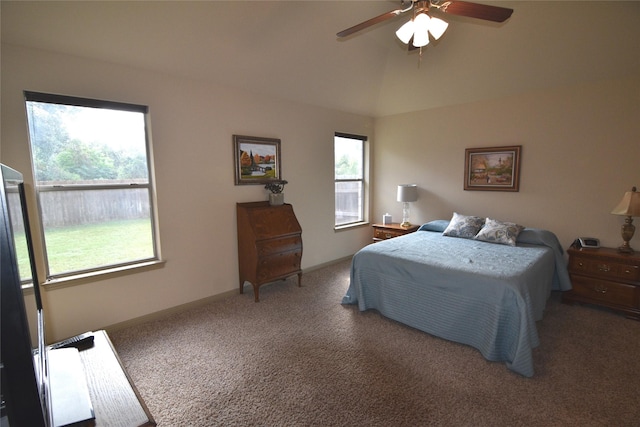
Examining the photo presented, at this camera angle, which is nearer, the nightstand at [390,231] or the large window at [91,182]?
the large window at [91,182]

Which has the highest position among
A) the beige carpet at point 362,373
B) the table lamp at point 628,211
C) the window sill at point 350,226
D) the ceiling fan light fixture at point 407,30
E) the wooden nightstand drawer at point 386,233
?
the ceiling fan light fixture at point 407,30

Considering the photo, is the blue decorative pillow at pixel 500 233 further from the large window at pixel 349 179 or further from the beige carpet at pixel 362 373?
the large window at pixel 349 179

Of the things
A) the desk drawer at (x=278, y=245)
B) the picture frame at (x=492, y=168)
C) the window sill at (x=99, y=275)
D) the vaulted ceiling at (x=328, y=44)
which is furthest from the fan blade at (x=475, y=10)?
the window sill at (x=99, y=275)

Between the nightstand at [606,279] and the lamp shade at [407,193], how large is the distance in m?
1.99

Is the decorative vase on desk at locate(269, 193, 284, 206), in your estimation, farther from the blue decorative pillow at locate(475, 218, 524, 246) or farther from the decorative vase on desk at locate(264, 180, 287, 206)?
the blue decorative pillow at locate(475, 218, 524, 246)

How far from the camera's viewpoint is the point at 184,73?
2.96 m

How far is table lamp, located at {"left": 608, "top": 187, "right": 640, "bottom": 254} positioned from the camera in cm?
291

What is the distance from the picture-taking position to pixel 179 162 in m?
3.05

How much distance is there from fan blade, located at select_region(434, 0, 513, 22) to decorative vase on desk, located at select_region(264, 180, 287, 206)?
247 cm

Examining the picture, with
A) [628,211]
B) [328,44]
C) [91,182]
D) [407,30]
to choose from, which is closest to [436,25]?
[407,30]

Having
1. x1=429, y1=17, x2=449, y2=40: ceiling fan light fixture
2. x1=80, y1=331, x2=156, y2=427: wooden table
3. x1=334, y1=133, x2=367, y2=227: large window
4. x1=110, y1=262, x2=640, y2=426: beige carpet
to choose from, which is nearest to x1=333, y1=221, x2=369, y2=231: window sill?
x1=334, y1=133, x2=367, y2=227: large window

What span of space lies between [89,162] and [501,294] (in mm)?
3614

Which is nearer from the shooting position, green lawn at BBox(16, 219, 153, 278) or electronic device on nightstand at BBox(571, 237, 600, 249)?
green lawn at BBox(16, 219, 153, 278)

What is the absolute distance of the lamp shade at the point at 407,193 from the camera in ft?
14.9
